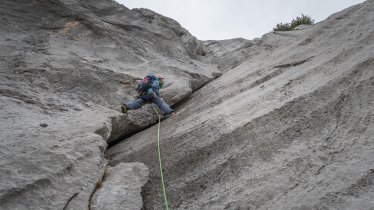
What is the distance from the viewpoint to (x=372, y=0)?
9109 mm

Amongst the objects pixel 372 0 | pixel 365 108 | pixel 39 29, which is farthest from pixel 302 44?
pixel 39 29

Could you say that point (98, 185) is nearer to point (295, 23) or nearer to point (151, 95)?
point (151, 95)

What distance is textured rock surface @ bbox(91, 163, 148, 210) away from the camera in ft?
14.9

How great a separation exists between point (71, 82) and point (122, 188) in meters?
4.39

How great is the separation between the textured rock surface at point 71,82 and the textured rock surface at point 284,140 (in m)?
1.10

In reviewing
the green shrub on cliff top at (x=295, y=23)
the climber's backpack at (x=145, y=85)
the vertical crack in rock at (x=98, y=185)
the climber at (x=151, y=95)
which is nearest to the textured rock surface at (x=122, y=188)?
the vertical crack in rock at (x=98, y=185)

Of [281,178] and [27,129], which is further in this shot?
[27,129]

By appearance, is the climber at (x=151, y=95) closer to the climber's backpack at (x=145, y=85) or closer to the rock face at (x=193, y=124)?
the climber's backpack at (x=145, y=85)

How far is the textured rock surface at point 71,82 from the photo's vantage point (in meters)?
4.54

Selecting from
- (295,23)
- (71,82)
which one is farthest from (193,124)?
(295,23)

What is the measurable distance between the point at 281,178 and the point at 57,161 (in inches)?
139

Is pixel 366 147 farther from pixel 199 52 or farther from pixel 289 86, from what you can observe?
pixel 199 52

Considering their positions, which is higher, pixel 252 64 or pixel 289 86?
pixel 252 64

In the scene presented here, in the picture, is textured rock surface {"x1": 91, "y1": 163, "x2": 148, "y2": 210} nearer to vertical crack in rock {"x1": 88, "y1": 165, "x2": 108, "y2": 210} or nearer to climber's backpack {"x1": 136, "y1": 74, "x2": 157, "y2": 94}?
vertical crack in rock {"x1": 88, "y1": 165, "x2": 108, "y2": 210}
